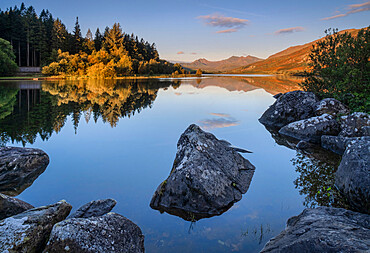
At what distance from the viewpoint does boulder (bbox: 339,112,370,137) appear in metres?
9.19

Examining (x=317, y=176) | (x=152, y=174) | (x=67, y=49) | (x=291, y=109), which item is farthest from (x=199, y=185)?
(x=67, y=49)

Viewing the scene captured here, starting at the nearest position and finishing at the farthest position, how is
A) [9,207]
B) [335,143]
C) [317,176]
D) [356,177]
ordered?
[9,207] < [356,177] < [317,176] < [335,143]

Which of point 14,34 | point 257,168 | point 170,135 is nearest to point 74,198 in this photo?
point 257,168

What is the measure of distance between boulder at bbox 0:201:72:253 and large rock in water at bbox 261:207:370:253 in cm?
327

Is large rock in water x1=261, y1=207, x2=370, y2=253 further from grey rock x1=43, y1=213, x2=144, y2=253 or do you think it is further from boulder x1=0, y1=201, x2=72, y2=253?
boulder x1=0, y1=201, x2=72, y2=253

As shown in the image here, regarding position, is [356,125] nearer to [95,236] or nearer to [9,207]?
[95,236]

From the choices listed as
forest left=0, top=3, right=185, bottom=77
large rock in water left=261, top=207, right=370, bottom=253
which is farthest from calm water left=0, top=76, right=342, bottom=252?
forest left=0, top=3, right=185, bottom=77

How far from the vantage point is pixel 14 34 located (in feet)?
232

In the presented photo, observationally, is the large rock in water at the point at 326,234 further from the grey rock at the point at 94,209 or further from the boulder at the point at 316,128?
the boulder at the point at 316,128

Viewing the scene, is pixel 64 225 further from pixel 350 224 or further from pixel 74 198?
pixel 350 224

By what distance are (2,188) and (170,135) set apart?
6758 mm

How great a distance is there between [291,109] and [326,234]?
37.6ft

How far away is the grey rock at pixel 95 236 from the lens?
10.2ft

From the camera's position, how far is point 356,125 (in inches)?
373
